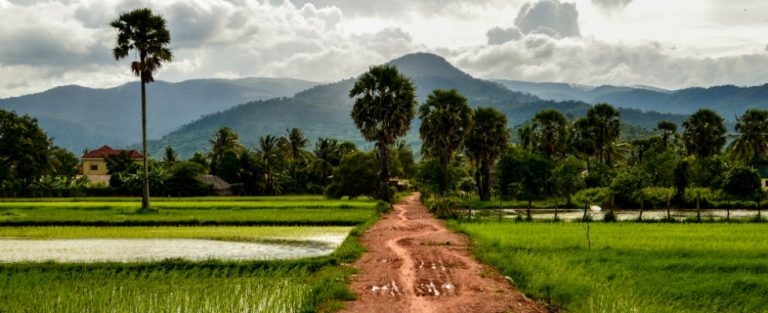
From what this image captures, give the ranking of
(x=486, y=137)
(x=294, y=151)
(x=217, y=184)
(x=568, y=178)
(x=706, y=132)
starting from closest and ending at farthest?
(x=568, y=178) < (x=486, y=137) < (x=706, y=132) < (x=217, y=184) < (x=294, y=151)

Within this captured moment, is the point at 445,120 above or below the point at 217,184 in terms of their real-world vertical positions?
above

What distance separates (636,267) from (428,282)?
23.6ft

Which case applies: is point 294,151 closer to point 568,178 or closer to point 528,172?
point 528,172

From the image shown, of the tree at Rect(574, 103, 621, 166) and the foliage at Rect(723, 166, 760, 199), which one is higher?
the tree at Rect(574, 103, 621, 166)

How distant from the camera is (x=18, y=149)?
72125 mm

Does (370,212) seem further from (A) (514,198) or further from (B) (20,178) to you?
(B) (20,178)

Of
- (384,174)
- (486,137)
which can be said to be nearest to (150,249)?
(384,174)

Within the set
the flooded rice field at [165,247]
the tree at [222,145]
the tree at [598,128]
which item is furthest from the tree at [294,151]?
the flooded rice field at [165,247]

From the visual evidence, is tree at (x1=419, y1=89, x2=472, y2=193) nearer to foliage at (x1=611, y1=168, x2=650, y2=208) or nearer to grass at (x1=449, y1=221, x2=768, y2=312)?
foliage at (x1=611, y1=168, x2=650, y2=208)

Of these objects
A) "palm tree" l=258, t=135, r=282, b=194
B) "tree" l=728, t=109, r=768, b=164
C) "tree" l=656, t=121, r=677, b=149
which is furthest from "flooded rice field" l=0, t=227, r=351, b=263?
"tree" l=656, t=121, r=677, b=149

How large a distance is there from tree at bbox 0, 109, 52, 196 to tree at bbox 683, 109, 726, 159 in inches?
3472

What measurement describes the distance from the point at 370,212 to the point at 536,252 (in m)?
22.5

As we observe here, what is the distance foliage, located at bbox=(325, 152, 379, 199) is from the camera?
208 feet

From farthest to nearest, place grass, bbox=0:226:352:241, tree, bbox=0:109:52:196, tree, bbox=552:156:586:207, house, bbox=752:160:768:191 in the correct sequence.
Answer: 1. house, bbox=752:160:768:191
2. tree, bbox=0:109:52:196
3. tree, bbox=552:156:586:207
4. grass, bbox=0:226:352:241
